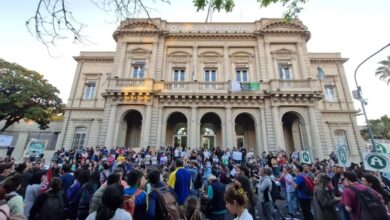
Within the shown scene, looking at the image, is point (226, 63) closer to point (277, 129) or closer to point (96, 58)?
point (277, 129)

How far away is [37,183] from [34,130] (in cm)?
2562

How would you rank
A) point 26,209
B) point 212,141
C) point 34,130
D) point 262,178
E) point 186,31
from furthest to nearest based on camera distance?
point 34,130, point 186,31, point 212,141, point 262,178, point 26,209

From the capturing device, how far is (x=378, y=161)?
5980 mm

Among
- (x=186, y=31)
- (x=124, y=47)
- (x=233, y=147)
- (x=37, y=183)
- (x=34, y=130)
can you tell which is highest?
(x=186, y=31)

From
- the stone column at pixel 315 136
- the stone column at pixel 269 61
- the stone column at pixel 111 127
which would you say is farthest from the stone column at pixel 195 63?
the stone column at pixel 315 136

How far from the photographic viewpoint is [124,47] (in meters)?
20.2

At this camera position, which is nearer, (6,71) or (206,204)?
(206,204)

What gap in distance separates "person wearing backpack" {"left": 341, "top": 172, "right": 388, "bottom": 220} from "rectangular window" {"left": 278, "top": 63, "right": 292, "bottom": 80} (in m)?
17.1

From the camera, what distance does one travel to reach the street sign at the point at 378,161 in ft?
18.9

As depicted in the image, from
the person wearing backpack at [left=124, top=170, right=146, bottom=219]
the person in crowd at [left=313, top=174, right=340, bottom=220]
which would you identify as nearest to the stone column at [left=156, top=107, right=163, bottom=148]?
the person wearing backpack at [left=124, top=170, right=146, bottom=219]

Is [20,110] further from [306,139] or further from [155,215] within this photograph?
[306,139]

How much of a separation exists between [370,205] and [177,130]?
17.3 metres

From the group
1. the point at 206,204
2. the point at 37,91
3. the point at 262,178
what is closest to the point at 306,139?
the point at 262,178

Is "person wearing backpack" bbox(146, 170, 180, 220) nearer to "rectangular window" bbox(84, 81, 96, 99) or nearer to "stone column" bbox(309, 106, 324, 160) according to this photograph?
"stone column" bbox(309, 106, 324, 160)
